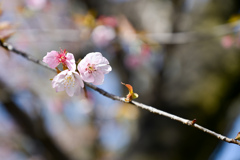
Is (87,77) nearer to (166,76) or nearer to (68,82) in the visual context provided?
(68,82)

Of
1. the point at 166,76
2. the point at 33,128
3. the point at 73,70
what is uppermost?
the point at 166,76

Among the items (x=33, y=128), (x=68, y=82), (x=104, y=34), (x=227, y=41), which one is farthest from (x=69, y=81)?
(x=227, y=41)

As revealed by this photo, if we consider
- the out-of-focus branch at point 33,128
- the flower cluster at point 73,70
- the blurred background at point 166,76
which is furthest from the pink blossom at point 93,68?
the out-of-focus branch at point 33,128

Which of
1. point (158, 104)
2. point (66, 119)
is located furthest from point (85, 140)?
point (158, 104)

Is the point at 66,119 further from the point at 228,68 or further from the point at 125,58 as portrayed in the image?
the point at 228,68

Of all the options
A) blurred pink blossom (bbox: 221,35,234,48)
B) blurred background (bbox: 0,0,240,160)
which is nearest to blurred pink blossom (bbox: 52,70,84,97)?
blurred background (bbox: 0,0,240,160)

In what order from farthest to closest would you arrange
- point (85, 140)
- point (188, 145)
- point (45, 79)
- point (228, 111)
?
point (45, 79) → point (85, 140) → point (228, 111) → point (188, 145)

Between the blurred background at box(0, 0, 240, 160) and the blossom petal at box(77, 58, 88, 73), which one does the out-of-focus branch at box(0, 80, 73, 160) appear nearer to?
the blurred background at box(0, 0, 240, 160)
